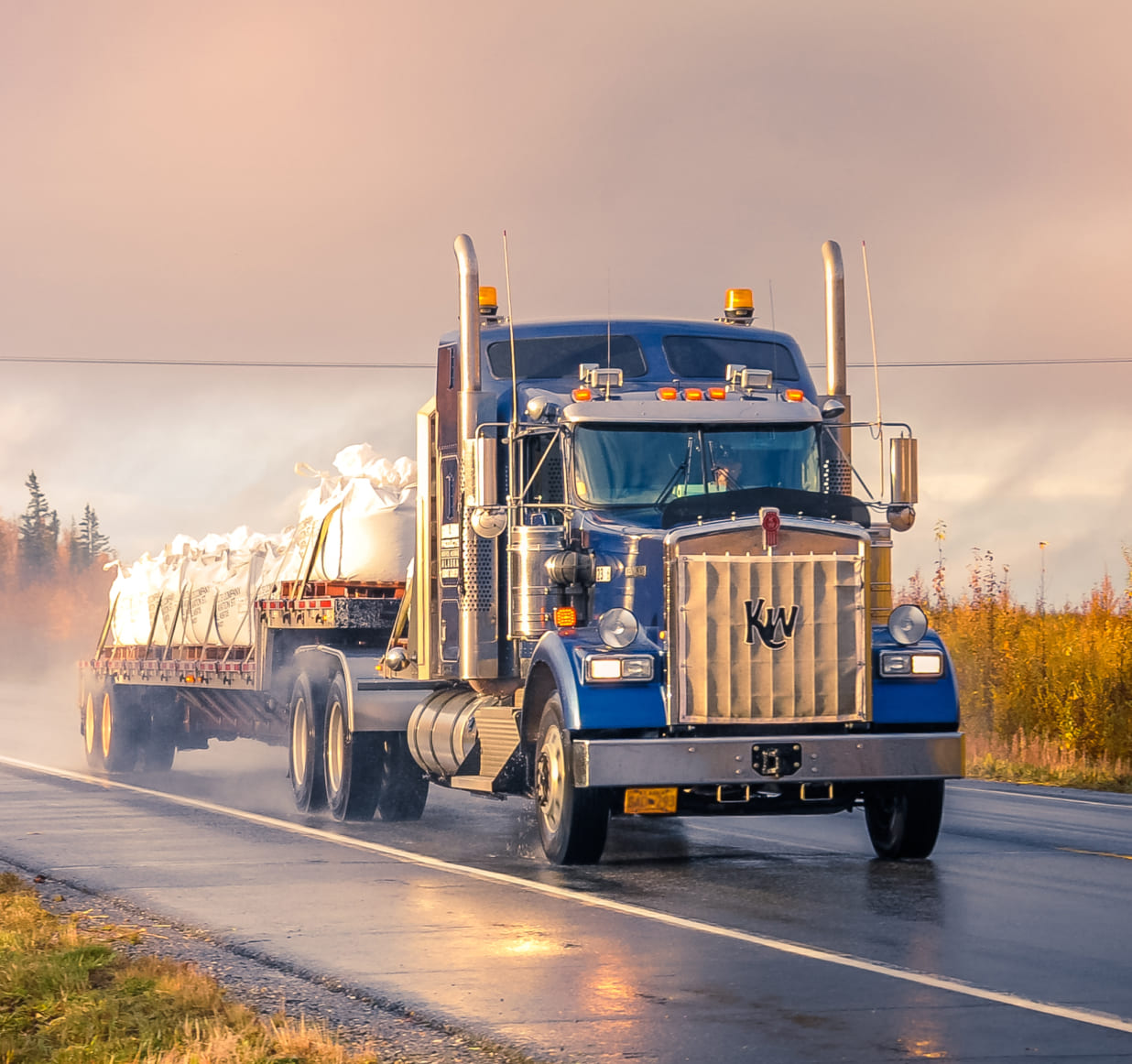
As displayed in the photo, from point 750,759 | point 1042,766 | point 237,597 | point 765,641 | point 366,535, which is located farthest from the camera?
point 1042,766

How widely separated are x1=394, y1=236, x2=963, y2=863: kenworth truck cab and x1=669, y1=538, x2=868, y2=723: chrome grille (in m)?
0.01

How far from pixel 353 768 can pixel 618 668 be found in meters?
5.40

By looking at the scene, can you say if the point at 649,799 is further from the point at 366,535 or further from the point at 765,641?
the point at 366,535

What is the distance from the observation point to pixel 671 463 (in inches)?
540

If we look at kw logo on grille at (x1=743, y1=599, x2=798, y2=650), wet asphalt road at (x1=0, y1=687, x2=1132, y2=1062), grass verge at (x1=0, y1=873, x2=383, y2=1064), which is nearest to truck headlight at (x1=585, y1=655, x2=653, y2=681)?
kw logo on grille at (x1=743, y1=599, x2=798, y2=650)

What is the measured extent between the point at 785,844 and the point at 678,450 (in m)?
3.27

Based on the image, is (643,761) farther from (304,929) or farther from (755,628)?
(304,929)

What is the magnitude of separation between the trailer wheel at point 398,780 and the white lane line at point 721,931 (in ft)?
2.95

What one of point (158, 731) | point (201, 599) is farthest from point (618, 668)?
point (158, 731)

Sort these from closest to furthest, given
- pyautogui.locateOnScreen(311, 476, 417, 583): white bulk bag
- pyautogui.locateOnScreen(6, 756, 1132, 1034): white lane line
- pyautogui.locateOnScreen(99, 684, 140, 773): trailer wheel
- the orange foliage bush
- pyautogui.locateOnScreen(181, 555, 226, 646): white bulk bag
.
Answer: pyautogui.locateOnScreen(6, 756, 1132, 1034): white lane line < pyautogui.locateOnScreen(311, 476, 417, 583): white bulk bag < pyautogui.locateOnScreen(181, 555, 226, 646): white bulk bag < pyautogui.locateOnScreen(99, 684, 140, 773): trailer wheel < the orange foliage bush

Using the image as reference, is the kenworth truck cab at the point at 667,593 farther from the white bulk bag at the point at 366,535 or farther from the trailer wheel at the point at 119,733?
the trailer wheel at the point at 119,733

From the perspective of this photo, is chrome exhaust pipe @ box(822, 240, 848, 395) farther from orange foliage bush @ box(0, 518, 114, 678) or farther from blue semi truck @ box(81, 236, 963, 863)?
orange foliage bush @ box(0, 518, 114, 678)

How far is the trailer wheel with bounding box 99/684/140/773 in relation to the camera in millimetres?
25797

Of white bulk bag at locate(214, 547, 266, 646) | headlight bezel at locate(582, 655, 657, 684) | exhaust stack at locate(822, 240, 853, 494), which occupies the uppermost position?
exhaust stack at locate(822, 240, 853, 494)
